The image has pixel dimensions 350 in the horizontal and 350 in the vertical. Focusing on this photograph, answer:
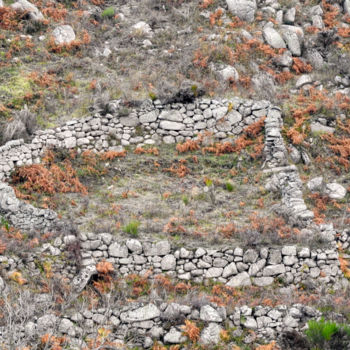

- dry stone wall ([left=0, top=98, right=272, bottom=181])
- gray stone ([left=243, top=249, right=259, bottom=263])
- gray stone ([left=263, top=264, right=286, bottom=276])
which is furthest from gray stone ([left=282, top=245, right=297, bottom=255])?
dry stone wall ([left=0, top=98, right=272, bottom=181])

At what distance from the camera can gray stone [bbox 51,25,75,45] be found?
1791 centimetres

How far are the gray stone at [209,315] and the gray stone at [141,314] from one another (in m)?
0.83

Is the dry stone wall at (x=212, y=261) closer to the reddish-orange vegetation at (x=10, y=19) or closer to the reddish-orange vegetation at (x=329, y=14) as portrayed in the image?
the reddish-orange vegetation at (x=10, y=19)

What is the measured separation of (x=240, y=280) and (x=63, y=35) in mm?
10967

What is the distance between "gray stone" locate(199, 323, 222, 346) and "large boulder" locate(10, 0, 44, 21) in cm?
1303

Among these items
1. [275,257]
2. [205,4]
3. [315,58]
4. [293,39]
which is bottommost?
[275,257]

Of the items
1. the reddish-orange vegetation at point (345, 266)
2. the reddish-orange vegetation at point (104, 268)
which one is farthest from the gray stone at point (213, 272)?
the reddish-orange vegetation at point (345, 266)

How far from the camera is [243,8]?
1945cm

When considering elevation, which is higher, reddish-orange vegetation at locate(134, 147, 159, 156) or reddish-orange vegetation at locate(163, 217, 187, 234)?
reddish-orange vegetation at locate(163, 217, 187, 234)

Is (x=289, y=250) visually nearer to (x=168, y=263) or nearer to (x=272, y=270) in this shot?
(x=272, y=270)

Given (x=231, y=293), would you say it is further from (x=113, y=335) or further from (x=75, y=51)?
(x=75, y=51)

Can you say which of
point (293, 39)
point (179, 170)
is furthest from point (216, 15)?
point (179, 170)

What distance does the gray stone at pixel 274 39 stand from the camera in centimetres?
1831

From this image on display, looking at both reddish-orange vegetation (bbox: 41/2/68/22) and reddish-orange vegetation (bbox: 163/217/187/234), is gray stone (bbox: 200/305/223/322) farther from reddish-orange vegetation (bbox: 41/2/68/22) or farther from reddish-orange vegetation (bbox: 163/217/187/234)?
reddish-orange vegetation (bbox: 41/2/68/22)
